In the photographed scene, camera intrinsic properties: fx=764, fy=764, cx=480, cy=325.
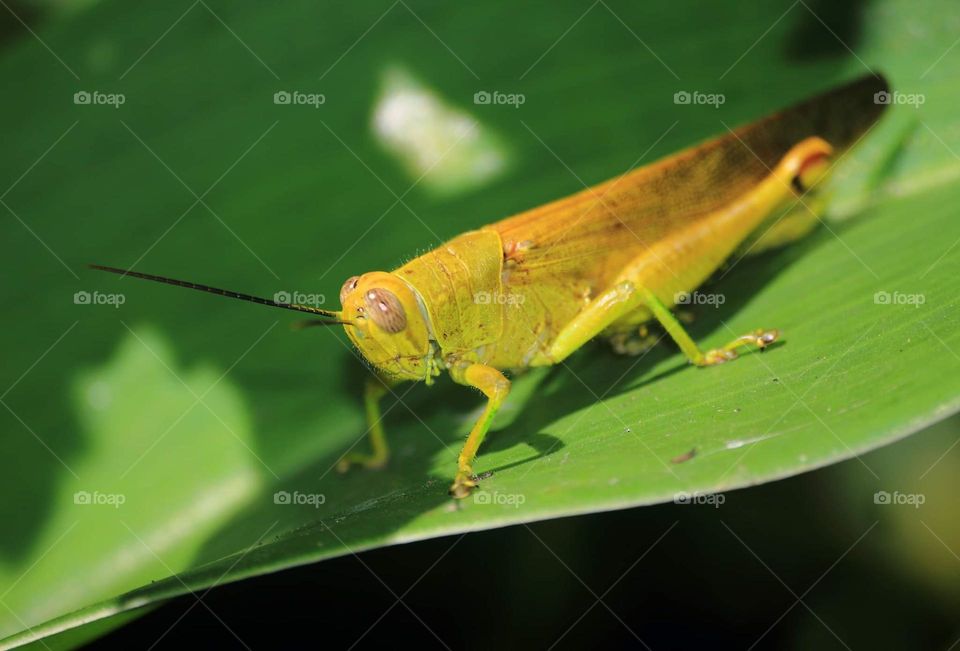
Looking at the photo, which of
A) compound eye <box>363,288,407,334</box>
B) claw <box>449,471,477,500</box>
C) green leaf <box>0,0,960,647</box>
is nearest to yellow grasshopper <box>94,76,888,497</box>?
compound eye <box>363,288,407,334</box>

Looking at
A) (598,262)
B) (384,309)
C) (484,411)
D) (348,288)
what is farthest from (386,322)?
(598,262)

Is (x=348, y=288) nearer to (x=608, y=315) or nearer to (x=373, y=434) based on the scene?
(x=373, y=434)

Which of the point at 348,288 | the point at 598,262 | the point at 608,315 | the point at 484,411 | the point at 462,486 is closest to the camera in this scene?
the point at 462,486

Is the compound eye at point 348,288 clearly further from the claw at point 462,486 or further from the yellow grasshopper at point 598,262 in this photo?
the claw at point 462,486

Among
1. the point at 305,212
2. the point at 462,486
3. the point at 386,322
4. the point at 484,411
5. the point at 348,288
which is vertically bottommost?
the point at 462,486

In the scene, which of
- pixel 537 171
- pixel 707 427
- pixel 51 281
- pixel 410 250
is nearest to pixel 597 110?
pixel 537 171

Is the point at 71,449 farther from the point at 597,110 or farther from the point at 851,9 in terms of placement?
the point at 851,9

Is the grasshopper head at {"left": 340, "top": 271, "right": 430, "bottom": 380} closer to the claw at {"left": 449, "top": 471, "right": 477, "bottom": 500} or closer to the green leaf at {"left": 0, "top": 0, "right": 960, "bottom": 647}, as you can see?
the green leaf at {"left": 0, "top": 0, "right": 960, "bottom": 647}
